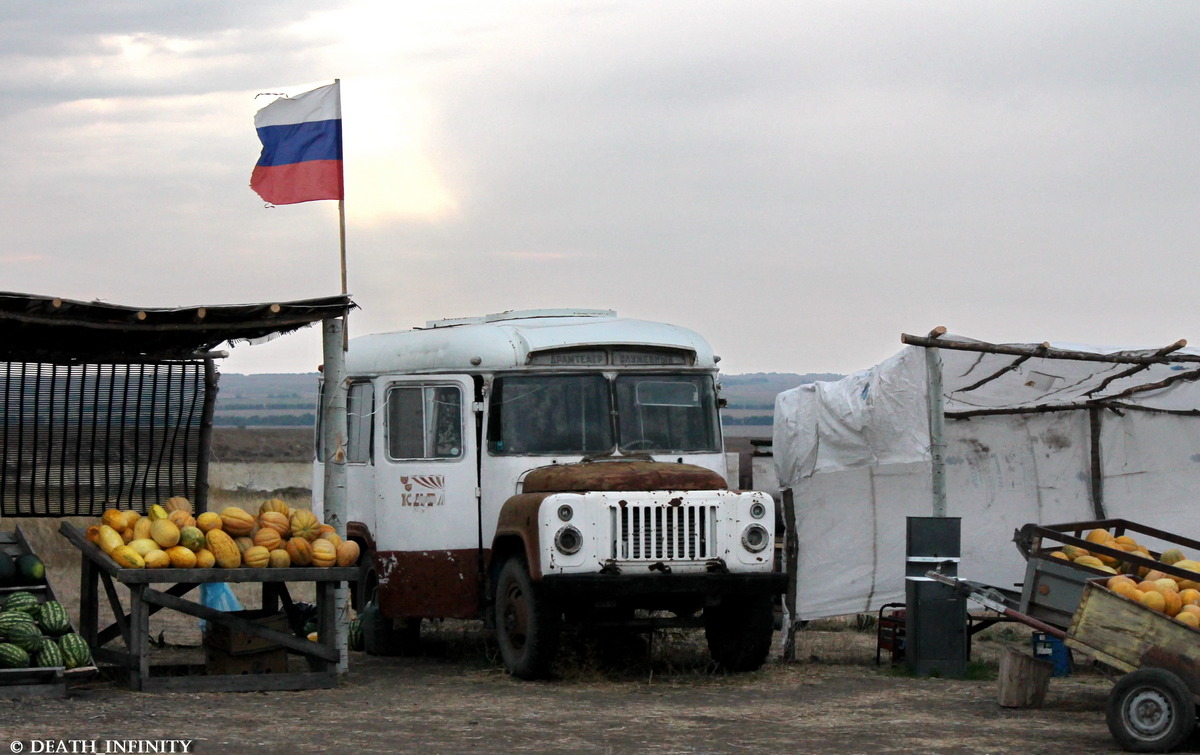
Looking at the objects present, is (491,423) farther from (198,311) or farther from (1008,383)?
(1008,383)

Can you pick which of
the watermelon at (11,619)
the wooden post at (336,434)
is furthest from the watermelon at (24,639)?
the wooden post at (336,434)

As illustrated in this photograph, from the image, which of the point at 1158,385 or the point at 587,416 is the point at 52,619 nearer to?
the point at 587,416

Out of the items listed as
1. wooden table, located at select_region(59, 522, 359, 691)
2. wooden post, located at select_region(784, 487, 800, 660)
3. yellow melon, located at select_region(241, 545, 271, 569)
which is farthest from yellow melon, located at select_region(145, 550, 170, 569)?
wooden post, located at select_region(784, 487, 800, 660)

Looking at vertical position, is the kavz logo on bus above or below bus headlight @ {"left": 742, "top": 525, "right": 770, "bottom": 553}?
above

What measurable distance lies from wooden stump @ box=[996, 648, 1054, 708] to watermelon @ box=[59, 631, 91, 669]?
6.33 metres

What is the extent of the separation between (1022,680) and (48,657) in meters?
6.62

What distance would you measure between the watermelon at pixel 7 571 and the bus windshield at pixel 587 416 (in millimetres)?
3719

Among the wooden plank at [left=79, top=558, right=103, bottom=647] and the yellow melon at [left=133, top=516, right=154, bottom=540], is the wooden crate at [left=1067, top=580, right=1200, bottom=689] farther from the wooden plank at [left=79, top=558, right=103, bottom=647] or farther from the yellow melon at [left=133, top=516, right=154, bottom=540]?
the wooden plank at [left=79, top=558, right=103, bottom=647]

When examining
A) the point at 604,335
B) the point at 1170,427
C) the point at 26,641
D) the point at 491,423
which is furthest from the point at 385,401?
the point at 1170,427

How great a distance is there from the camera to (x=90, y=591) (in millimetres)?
11938

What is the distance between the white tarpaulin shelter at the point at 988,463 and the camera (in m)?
14.0

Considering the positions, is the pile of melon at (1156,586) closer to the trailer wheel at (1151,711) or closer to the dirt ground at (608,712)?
the trailer wheel at (1151,711)

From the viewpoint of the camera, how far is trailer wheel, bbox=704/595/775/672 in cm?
1184

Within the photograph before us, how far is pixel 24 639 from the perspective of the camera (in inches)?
406
